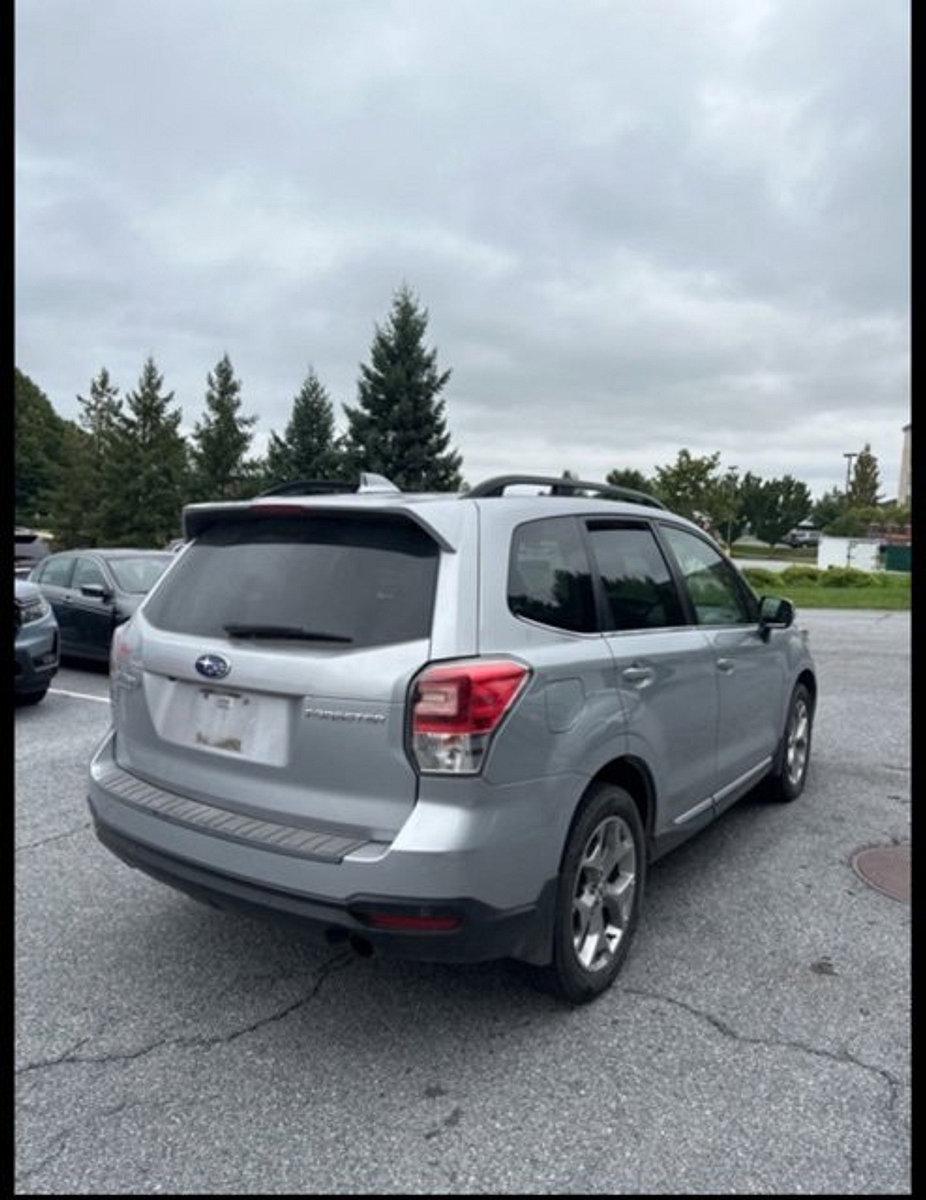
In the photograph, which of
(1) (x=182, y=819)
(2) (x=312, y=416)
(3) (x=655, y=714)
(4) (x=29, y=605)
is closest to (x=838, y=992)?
(3) (x=655, y=714)

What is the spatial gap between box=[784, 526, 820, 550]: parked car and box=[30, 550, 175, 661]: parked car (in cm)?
6854

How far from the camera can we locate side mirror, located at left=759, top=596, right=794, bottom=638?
4.41m

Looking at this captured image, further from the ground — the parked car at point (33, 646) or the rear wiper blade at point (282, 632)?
the rear wiper blade at point (282, 632)

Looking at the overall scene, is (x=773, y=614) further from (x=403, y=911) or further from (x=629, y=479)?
(x=629, y=479)

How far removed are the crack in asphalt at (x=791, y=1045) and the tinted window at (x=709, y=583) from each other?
1.64m

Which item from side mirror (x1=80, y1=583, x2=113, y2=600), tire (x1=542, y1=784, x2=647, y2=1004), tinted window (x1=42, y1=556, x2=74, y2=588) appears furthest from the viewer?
tinted window (x1=42, y1=556, x2=74, y2=588)

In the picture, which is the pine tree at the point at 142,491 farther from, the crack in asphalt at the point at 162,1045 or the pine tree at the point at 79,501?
the crack in asphalt at the point at 162,1045

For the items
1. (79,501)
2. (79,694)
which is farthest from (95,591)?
(79,501)

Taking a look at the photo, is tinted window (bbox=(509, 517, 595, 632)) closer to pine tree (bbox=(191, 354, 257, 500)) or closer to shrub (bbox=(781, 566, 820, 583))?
shrub (bbox=(781, 566, 820, 583))

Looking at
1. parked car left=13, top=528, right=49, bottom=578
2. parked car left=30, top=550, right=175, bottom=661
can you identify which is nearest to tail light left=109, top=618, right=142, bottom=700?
parked car left=30, top=550, right=175, bottom=661

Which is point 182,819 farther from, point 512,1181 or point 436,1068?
point 512,1181

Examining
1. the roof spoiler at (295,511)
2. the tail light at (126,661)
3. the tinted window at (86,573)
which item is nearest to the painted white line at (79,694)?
the tinted window at (86,573)

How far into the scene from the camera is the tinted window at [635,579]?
10.5ft

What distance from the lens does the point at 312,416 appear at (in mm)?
43344
